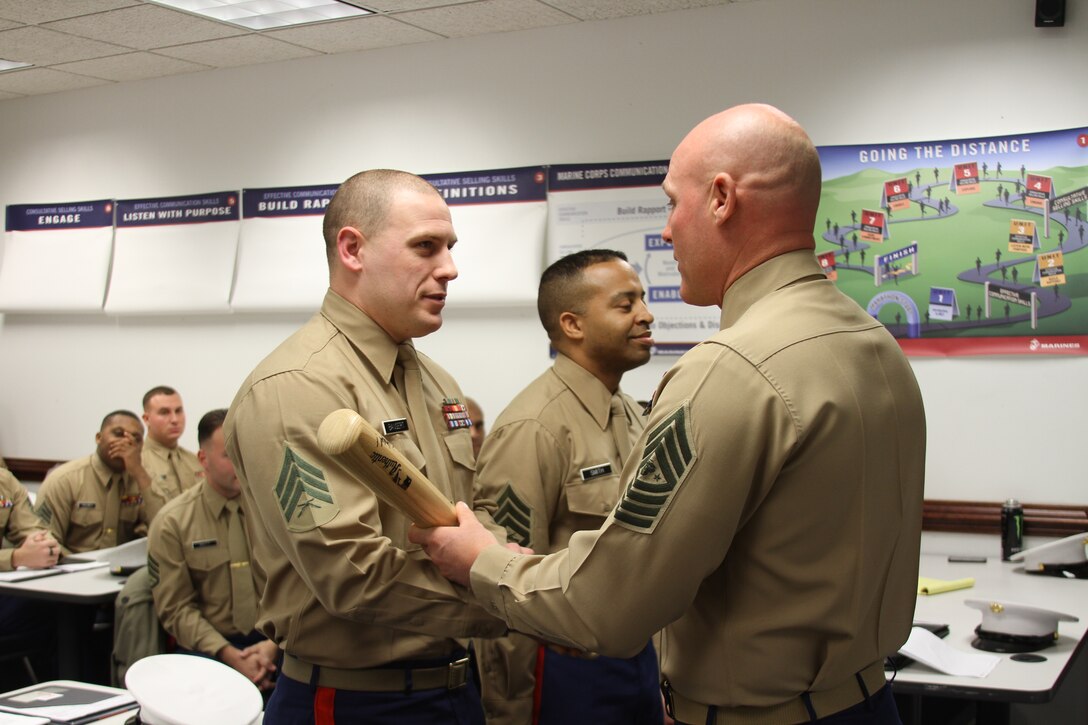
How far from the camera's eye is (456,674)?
1.89 m

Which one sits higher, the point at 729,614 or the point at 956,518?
the point at 729,614

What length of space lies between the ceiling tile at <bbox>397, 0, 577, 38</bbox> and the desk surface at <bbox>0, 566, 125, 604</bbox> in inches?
112

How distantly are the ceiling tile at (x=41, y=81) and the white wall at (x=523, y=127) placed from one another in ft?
0.35

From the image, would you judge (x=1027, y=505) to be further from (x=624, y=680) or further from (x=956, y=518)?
(x=624, y=680)

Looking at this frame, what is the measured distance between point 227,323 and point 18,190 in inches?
79.3

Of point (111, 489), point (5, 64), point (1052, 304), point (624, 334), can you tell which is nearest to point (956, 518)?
point (1052, 304)

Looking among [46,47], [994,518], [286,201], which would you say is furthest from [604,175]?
[46,47]

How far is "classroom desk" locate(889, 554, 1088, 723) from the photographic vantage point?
8.08ft

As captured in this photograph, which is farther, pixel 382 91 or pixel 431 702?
pixel 382 91

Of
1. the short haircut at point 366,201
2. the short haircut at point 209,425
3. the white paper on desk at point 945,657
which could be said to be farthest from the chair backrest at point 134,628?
the white paper on desk at point 945,657

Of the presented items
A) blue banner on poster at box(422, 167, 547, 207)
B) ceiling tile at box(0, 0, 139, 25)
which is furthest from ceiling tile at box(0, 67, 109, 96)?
blue banner on poster at box(422, 167, 547, 207)

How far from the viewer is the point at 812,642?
141 cm

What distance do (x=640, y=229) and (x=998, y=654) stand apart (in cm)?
276

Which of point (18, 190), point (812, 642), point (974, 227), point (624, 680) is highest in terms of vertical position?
point (18, 190)
